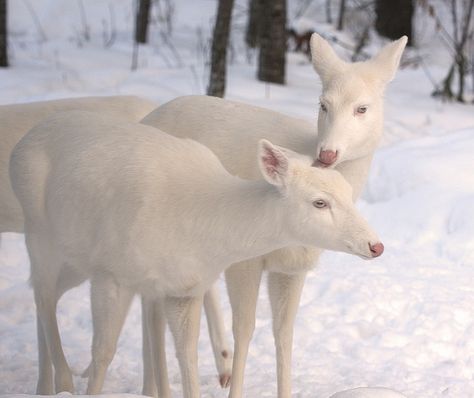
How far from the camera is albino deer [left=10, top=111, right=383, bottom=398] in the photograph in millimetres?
4121

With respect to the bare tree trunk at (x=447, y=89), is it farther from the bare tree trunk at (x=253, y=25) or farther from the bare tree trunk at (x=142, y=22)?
the bare tree trunk at (x=142, y=22)

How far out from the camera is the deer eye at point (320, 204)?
4.09 metres

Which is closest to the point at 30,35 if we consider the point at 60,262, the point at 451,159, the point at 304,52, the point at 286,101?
the point at 304,52

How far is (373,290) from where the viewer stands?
681cm

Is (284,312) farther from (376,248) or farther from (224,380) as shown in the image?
(376,248)

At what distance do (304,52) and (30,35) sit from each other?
16.1 ft

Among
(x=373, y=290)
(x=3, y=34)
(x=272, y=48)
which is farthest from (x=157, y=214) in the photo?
(x=3, y=34)

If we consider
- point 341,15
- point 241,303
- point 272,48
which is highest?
point 241,303

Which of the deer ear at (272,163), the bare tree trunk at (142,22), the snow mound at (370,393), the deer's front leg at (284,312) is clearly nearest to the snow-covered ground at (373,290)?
the deer's front leg at (284,312)

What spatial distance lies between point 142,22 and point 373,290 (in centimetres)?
904

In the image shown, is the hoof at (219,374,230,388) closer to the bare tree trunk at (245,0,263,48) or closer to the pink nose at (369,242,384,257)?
the pink nose at (369,242,384,257)

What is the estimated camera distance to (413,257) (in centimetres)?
744

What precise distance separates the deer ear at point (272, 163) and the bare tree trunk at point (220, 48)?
574 centimetres

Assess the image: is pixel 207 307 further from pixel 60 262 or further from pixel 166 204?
pixel 166 204
